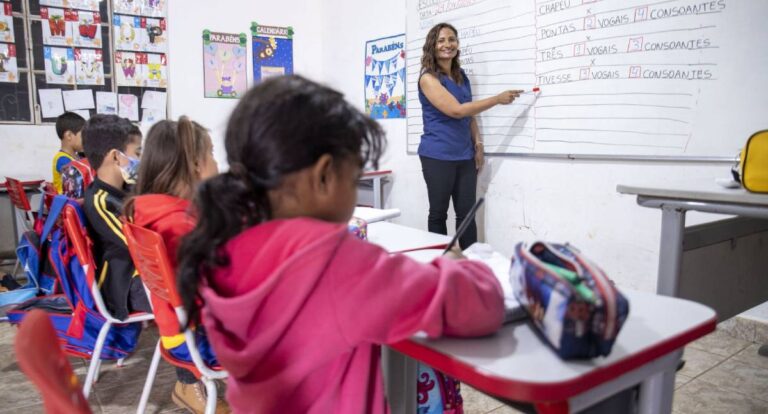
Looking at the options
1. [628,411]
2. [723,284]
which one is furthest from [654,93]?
[628,411]

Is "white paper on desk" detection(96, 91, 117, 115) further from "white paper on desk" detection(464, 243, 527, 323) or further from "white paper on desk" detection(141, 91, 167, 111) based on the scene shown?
"white paper on desk" detection(464, 243, 527, 323)

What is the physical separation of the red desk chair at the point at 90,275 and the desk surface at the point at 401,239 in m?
0.73

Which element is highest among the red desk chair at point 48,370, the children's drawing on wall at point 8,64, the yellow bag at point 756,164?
the children's drawing on wall at point 8,64

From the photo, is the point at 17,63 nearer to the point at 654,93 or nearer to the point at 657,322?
the point at 654,93

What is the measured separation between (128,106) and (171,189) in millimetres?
3097

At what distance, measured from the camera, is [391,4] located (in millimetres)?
3920

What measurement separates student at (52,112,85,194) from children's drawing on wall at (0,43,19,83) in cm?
71

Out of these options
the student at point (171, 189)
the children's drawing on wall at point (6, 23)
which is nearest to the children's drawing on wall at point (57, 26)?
the children's drawing on wall at point (6, 23)

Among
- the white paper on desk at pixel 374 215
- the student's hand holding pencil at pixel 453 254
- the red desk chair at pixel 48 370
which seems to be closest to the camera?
the red desk chair at pixel 48 370

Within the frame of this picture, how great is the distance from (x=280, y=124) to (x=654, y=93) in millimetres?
2151

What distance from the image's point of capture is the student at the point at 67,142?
3.19 meters

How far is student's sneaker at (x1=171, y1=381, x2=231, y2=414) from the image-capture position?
169cm

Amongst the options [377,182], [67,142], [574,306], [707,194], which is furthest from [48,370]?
[377,182]

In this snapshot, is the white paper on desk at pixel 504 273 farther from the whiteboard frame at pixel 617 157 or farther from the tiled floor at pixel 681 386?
the whiteboard frame at pixel 617 157
